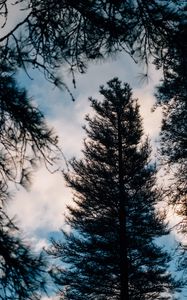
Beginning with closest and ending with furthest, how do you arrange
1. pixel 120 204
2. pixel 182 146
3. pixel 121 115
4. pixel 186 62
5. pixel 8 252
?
1. pixel 8 252
2. pixel 186 62
3. pixel 182 146
4. pixel 120 204
5. pixel 121 115

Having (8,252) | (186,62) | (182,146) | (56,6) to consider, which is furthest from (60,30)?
(182,146)

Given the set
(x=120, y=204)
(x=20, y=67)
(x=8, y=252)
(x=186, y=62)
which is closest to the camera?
(x=8, y=252)

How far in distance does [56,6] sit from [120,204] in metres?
8.86

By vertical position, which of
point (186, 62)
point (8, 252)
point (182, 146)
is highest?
point (182, 146)

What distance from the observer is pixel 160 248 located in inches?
587

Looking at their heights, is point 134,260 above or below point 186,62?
above

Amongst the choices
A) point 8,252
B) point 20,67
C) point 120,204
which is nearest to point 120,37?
point 20,67

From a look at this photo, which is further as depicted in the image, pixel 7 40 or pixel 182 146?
pixel 182 146

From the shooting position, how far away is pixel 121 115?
1608 cm

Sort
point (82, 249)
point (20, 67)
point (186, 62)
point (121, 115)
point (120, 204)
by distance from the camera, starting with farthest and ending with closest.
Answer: point (121, 115), point (82, 249), point (120, 204), point (186, 62), point (20, 67)

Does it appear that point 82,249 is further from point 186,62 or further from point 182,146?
point 186,62

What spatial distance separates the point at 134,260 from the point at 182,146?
4.95m

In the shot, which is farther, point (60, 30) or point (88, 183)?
point (88, 183)

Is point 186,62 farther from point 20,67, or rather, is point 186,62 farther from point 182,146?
point 182,146
